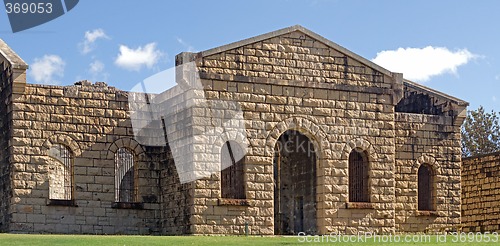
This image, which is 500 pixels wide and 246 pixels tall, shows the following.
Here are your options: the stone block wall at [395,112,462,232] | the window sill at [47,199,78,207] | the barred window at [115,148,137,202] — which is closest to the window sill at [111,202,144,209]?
the barred window at [115,148,137,202]

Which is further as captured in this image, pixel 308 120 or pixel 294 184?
pixel 294 184

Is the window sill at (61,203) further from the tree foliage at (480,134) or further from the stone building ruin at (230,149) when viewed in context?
the tree foliage at (480,134)

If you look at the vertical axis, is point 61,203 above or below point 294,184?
below

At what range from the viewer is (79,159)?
31.0 m

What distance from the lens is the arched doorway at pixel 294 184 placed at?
32219 millimetres

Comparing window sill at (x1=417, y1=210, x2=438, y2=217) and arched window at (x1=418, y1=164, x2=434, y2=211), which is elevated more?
arched window at (x1=418, y1=164, x2=434, y2=211)

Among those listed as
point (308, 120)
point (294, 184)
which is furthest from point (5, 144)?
point (294, 184)

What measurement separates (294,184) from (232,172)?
415 cm

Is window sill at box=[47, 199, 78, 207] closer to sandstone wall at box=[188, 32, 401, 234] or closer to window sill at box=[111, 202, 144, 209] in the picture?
window sill at box=[111, 202, 144, 209]

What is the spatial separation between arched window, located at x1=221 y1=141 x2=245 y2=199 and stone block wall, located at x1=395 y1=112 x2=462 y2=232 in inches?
235

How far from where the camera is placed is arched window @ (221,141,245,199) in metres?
30.1

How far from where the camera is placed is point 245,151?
2984 centimetres

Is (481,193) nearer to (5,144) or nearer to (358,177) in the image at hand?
(358,177)

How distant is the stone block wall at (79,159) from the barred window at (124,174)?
1.35 meters
